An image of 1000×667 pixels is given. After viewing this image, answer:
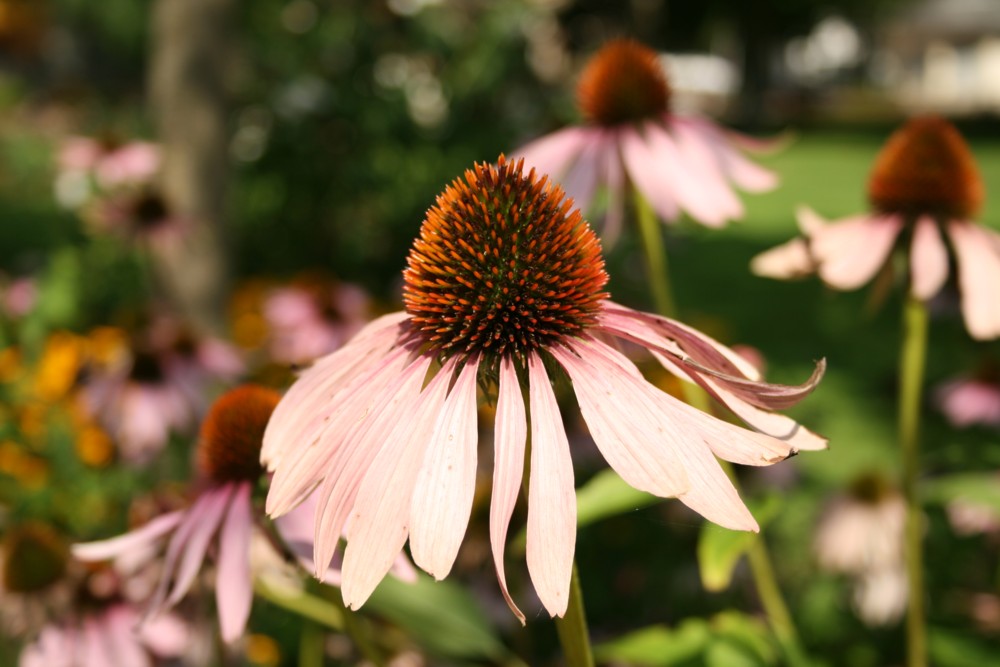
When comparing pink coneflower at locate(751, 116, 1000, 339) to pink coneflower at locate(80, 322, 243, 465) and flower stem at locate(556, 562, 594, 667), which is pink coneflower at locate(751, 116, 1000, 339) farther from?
pink coneflower at locate(80, 322, 243, 465)

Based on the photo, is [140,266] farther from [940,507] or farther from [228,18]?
[940,507]

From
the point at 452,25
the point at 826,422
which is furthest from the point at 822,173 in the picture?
the point at 826,422

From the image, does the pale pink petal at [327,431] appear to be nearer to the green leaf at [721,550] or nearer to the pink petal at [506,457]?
the pink petal at [506,457]

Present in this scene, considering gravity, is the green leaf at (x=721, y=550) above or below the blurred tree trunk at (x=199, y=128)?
below

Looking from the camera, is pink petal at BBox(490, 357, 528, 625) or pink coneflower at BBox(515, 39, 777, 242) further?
pink coneflower at BBox(515, 39, 777, 242)

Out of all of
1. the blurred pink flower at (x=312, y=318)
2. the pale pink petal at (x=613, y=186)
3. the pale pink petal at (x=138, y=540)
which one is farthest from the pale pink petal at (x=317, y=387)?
the blurred pink flower at (x=312, y=318)

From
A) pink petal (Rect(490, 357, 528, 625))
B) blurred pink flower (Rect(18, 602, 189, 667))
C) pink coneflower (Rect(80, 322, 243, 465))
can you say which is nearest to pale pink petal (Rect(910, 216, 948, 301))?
pink petal (Rect(490, 357, 528, 625))

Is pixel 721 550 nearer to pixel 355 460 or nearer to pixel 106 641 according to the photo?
pixel 355 460
